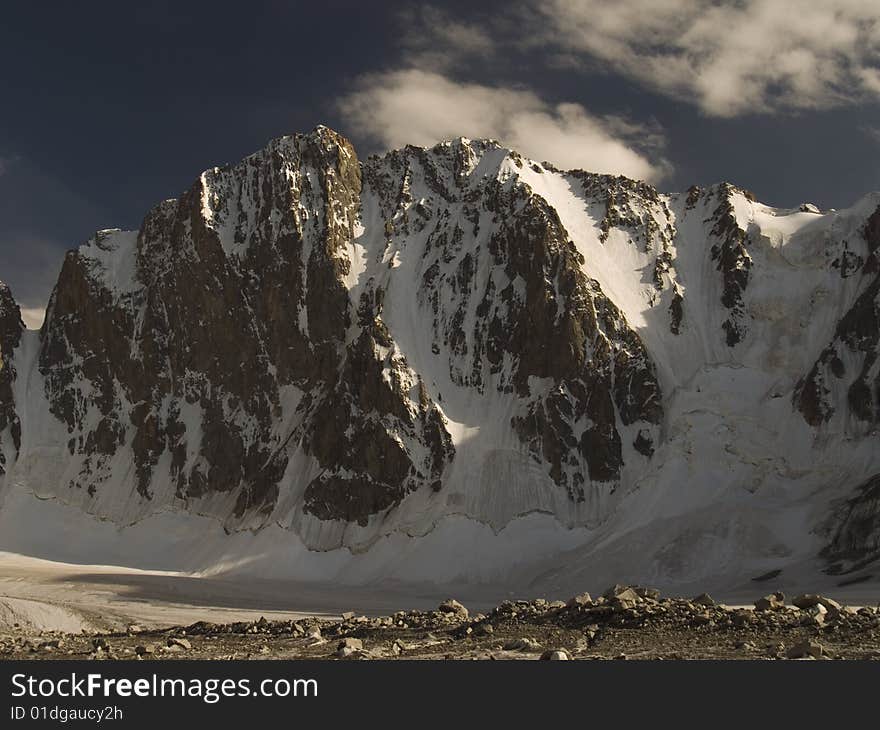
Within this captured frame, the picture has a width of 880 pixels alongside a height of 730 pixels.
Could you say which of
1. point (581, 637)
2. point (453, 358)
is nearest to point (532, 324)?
point (453, 358)

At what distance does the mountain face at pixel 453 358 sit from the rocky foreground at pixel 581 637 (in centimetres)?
6991

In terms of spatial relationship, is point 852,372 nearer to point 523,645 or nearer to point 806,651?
point 523,645

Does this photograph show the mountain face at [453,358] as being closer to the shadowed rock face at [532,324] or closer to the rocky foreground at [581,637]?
the shadowed rock face at [532,324]

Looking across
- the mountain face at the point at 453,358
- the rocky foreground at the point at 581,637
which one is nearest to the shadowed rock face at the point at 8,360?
the mountain face at the point at 453,358

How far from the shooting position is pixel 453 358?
13262 centimetres

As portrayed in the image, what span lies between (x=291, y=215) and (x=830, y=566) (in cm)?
9198

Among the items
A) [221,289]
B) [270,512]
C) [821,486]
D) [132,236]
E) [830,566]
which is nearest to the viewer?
[830,566]

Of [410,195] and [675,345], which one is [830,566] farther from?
[410,195]

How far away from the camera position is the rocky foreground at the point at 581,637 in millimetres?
19375

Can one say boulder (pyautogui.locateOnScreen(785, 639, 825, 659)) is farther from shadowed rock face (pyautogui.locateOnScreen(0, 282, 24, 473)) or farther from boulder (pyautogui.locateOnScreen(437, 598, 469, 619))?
shadowed rock face (pyautogui.locateOnScreen(0, 282, 24, 473))

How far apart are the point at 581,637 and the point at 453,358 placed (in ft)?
363

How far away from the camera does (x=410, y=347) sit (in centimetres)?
13150

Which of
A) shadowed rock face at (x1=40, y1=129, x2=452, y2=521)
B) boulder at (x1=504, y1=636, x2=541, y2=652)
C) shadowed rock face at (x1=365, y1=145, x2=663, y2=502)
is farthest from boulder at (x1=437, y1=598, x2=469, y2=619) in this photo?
shadowed rock face at (x1=40, y1=129, x2=452, y2=521)

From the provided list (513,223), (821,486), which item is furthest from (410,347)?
(821,486)
